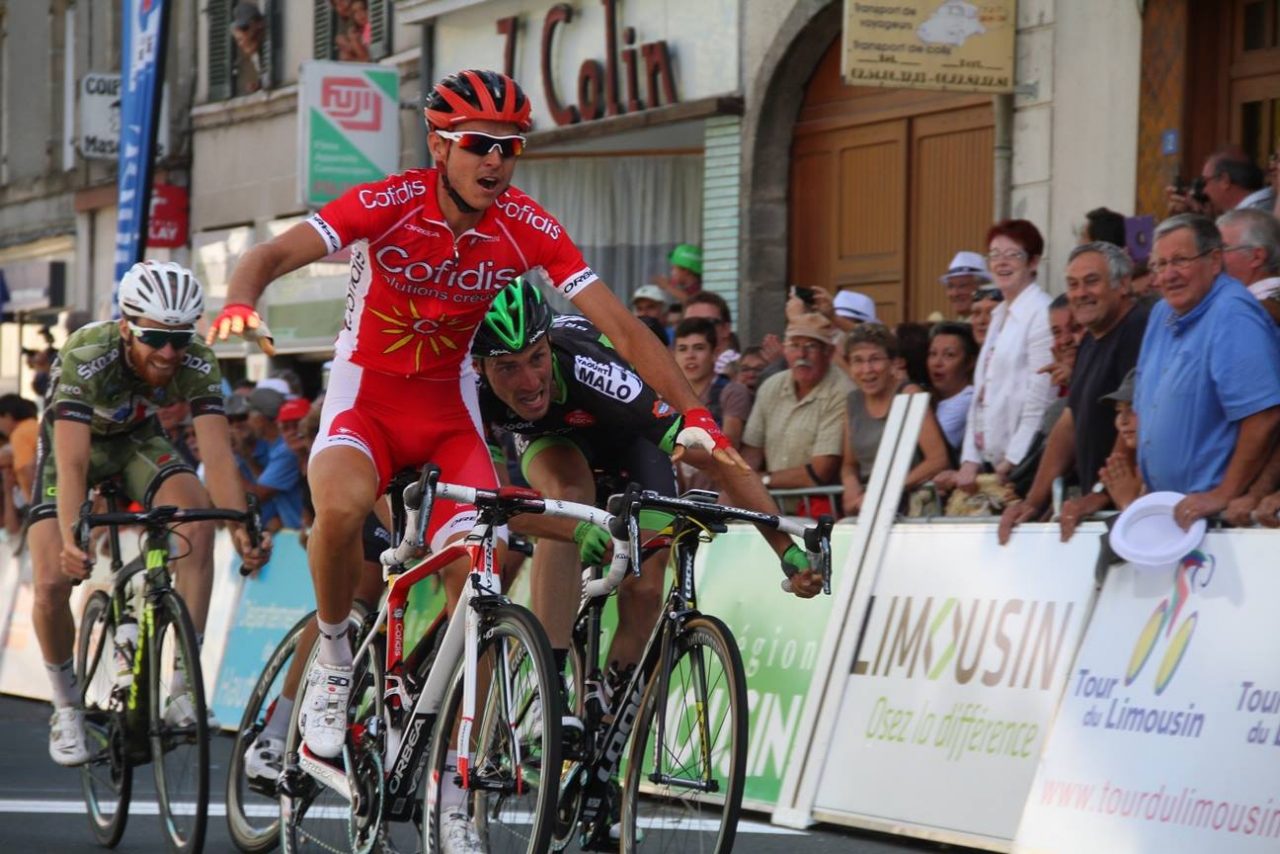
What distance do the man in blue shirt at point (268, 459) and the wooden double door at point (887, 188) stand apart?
454 centimetres

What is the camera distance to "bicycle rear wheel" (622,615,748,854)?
6.17 m

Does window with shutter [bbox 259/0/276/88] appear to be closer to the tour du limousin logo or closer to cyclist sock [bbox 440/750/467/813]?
the tour du limousin logo

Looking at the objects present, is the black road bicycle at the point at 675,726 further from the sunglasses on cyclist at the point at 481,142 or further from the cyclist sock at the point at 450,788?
the sunglasses on cyclist at the point at 481,142

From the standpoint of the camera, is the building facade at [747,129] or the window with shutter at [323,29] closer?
the building facade at [747,129]

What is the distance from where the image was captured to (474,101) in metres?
6.64

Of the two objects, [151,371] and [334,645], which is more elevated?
[151,371]

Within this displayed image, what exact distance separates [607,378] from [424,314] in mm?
790

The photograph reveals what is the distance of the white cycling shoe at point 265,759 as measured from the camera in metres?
7.67

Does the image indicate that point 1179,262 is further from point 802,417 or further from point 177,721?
point 177,721

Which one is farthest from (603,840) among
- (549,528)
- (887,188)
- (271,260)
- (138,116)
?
(138,116)

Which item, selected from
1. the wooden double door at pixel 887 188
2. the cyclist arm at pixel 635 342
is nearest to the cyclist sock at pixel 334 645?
the cyclist arm at pixel 635 342

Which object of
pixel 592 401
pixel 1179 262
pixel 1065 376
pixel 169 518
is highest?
pixel 1179 262

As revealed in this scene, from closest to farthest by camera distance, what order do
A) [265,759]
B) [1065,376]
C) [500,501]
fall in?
1. [500,501]
2. [265,759]
3. [1065,376]

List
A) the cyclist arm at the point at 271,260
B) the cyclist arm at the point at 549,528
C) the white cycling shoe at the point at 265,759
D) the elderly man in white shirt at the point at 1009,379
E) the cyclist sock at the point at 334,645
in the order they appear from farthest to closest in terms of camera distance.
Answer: the elderly man in white shirt at the point at 1009,379 → the white cycling shoe at the point at 265,759 → the cyclist arm at the point at 549,528 → the cyclist sock at the point at 334,645 → the cyclist arm at the point at 271,260
